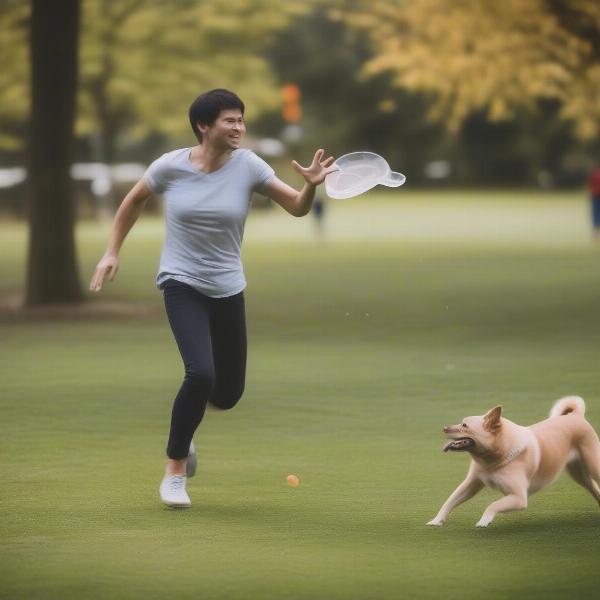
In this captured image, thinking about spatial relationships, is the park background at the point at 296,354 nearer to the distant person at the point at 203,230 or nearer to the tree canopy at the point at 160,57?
the tree canopy at the point at 160,57

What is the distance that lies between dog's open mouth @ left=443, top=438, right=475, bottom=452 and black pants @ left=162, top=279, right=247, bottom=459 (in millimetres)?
1487

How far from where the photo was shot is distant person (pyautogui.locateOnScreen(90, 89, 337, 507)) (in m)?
8.01

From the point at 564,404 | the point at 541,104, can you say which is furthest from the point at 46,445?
the point at 541,104

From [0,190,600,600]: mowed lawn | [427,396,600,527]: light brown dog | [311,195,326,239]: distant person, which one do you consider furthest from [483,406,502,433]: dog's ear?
[311,195,326,239]: distant person

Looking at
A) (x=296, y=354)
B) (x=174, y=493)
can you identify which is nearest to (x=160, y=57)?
(x=296, y=354)

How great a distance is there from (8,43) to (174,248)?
3719 centimetres

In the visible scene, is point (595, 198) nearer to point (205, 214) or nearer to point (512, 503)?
point (205, 214)

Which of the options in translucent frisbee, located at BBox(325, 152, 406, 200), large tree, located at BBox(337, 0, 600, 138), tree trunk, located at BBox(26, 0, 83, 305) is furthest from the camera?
large tree, located at BBox(337, 0, 600, 138)

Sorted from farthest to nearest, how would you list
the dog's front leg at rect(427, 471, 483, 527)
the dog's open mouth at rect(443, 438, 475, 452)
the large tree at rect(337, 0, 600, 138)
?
the large tree at rect(337, 0, 600, 138)
the dog's front leg at rect(427, 471, 483, 527)
the dog's open mouth at rect(443, 438, 475, 452)

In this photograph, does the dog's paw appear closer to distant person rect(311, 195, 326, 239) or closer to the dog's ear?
the dog's ear

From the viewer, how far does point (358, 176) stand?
8039 mm

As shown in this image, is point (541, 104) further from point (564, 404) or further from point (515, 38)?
point (564, 404)

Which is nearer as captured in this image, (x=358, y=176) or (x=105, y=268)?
(x=358, y=176)

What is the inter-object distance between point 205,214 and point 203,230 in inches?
3.3
